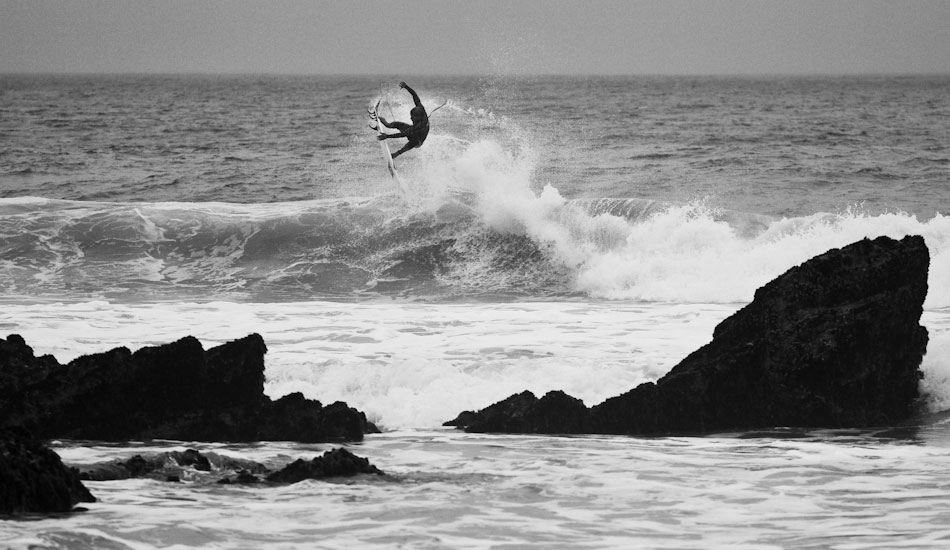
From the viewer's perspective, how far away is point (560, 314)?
15.9 meters

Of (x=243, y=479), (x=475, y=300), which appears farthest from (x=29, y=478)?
(x=475, y=300)

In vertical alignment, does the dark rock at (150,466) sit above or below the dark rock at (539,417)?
below

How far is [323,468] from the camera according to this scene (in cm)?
796

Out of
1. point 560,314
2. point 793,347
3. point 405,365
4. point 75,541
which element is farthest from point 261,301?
point 75,541

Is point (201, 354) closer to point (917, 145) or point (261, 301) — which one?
point (261, 301)

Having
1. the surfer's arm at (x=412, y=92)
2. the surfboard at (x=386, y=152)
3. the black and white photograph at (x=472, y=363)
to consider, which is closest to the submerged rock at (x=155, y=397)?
the black and white photograph at (x=472, y=363)

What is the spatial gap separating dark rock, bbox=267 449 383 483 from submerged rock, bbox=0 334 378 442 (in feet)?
4.66

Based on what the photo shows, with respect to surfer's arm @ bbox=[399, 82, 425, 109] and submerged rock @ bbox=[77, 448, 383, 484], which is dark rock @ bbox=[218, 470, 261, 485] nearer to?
submerged rock @ bbox=[77, 448, 383, 484]

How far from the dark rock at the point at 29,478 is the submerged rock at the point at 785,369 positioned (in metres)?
4.07

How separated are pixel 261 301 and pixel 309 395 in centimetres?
647

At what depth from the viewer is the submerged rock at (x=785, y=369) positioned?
32.5 ft

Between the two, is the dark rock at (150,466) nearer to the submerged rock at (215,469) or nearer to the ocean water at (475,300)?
the submerged rock at (215,469)

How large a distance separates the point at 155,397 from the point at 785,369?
17.0ft

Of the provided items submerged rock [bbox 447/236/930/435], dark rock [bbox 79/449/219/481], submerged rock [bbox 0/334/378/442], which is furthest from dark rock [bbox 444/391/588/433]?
dark rock [bbox 79/449/219/481]
